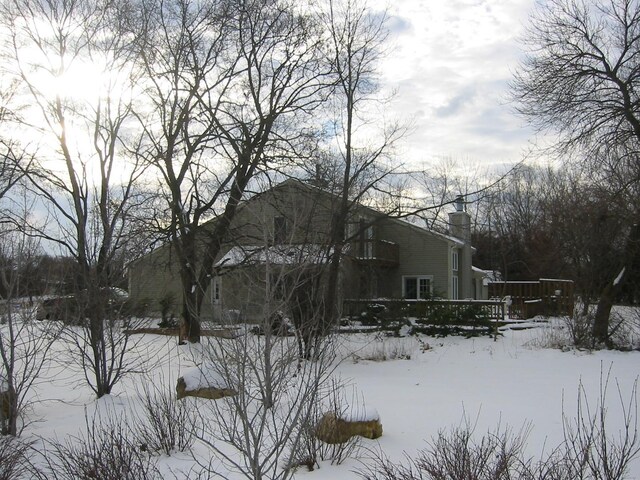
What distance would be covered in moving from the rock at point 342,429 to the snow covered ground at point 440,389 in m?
0.14

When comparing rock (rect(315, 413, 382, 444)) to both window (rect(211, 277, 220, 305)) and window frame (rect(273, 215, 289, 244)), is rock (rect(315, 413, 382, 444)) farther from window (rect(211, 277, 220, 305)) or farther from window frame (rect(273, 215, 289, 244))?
window frame (rect(273, 215, 289, 244))

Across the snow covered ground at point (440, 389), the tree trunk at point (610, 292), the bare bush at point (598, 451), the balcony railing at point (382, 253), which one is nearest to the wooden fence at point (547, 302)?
the snow covered ground at point (440, 389)

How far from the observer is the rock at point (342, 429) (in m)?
6.86

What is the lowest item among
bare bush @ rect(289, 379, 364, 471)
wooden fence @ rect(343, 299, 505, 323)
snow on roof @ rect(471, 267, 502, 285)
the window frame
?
bare bush @ rect(289, 379, 364, 471)

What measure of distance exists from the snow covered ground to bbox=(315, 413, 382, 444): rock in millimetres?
142

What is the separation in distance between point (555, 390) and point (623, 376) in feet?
6.60

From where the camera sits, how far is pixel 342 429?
7.03 m

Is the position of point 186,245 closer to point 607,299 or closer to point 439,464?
point 607,299

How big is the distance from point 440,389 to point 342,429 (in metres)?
5.07

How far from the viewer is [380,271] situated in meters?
27.3

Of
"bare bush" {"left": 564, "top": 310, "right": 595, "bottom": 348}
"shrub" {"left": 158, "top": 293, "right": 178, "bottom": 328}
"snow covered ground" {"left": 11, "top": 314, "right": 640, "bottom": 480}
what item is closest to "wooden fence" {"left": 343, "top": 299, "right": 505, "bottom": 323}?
"snow covered ground" {"left": 11, "top": 314, "right": 640, "bottom": 480}

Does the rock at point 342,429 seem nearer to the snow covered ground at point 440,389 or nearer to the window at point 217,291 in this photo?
the snow covered ground at point 440,389

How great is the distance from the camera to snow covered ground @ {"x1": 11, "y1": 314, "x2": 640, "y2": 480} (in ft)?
25.6

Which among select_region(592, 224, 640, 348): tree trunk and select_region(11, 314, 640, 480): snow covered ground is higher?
select_region(592, 224, 640, 348): tree trunk
